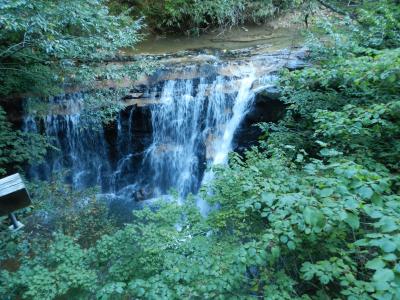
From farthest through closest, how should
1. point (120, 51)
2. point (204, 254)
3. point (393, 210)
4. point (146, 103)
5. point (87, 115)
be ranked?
point (120, 51) → point (146, 103) → point (87, 115) → point (204, 254) → point (393, 210)

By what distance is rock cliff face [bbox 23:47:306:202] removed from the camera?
7.51 metres

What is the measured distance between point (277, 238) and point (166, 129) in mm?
5868

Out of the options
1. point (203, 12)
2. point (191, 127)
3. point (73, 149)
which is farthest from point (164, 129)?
point (203, 12)

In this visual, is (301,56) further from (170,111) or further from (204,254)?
(204,254)

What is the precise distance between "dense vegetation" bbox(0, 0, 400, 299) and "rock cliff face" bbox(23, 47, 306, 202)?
325 centimetres

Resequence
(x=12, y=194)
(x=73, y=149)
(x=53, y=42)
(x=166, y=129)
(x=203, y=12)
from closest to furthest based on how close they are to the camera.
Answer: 1. (x=12, y=194)
2. (x=53, y=42)
3. (x=73, y=149)
4. (x=166, y=129)
5. (x=203, y=12)

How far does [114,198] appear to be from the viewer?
773 cm

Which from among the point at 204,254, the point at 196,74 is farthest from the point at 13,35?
the point at 204,254

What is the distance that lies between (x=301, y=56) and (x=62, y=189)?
622 centimetres

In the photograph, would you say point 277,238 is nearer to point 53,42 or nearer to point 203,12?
point 53,42

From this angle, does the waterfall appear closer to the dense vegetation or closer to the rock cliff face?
the rock cliff face

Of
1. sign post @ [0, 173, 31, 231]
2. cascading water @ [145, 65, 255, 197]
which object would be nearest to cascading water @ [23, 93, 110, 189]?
cascading water @ [145, 65, 255, 197]

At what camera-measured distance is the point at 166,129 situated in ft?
25.9

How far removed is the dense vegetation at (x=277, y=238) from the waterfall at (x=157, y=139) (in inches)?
133
